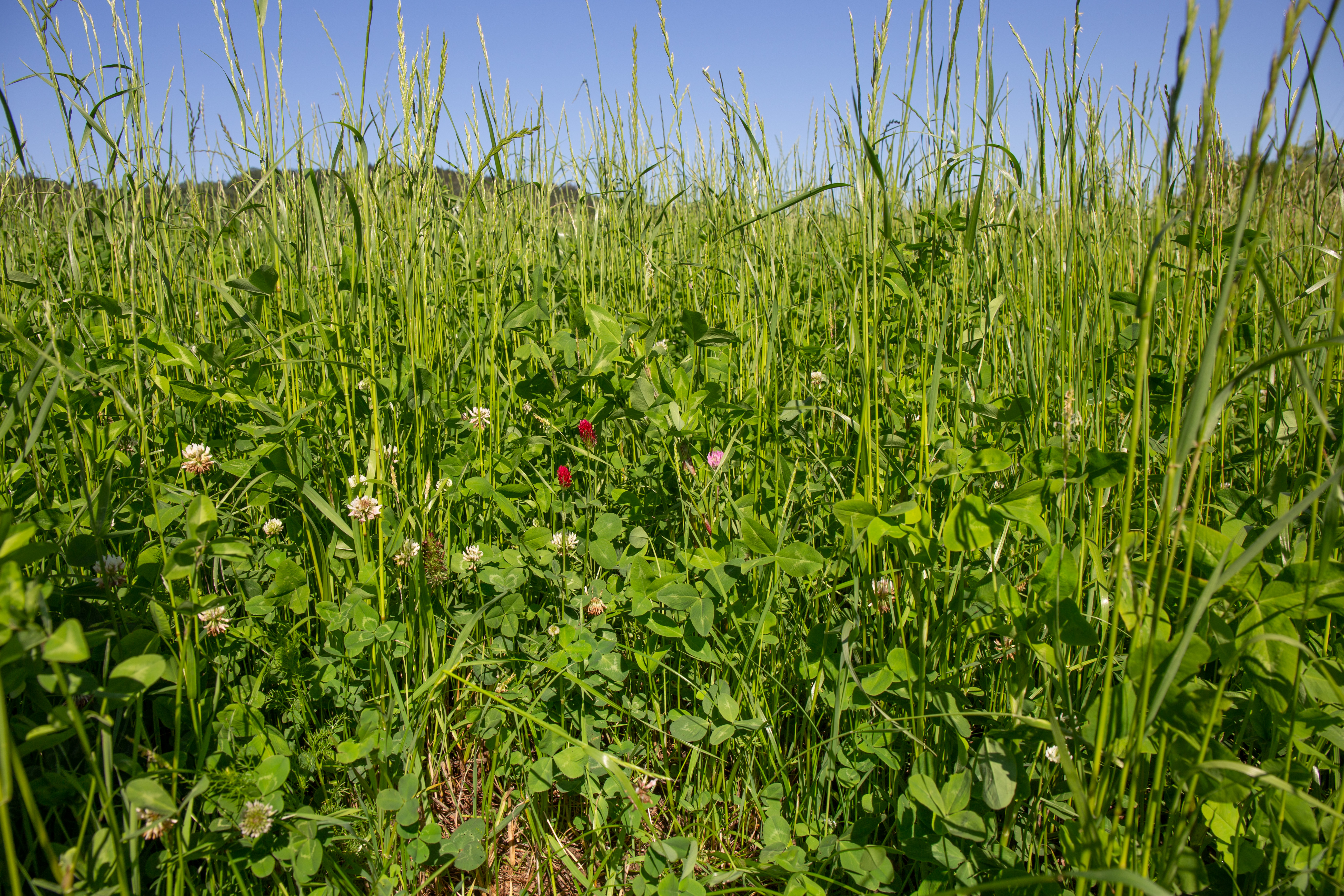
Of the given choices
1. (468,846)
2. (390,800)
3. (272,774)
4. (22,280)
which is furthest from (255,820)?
(22,280)

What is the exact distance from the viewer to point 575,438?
1.60m

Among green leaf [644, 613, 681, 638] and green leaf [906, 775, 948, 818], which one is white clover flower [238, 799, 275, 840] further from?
green leaf [906, 775, 948, 818]

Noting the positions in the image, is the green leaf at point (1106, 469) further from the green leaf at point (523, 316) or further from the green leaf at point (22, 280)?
the green leaf at point (22, 280)

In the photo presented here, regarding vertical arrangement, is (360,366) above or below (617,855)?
above

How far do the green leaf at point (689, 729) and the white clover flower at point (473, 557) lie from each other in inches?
17.4

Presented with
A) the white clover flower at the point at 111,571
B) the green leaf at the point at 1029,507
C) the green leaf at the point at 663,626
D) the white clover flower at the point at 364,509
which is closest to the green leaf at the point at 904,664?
the green leaf at the point at 1029,507

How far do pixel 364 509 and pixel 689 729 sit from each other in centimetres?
64

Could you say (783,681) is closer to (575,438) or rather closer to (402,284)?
(575,438)

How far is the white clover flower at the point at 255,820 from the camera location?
89cm

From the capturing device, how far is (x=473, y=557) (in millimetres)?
1286

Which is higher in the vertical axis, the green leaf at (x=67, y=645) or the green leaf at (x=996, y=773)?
the green leaf at (x=67, y=645)

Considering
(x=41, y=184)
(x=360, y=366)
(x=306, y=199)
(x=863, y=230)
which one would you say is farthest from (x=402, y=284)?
(x=41, y=184)

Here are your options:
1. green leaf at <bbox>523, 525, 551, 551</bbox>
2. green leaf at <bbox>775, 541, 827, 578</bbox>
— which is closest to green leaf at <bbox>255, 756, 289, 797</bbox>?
green leaf at <bbox>523, 525, 551, 551</bbox>

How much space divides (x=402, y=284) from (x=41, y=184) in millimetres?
5649
